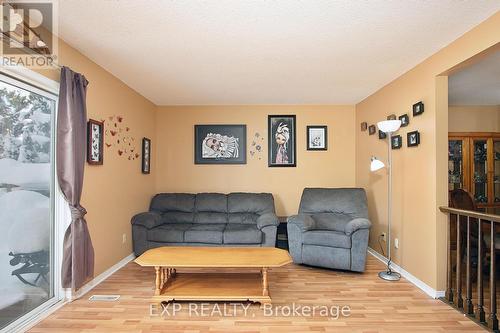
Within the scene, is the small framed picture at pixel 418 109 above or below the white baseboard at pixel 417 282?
above

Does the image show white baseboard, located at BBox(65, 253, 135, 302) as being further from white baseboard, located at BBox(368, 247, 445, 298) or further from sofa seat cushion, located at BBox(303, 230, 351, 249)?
white baseboard, located at BBox(368, 247, 445, 298)

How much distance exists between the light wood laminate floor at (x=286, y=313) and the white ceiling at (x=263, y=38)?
2403 mm

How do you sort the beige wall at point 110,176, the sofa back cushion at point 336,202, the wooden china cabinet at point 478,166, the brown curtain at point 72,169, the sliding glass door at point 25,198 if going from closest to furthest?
the sliding glass door at point 25,198 → the brown curtain at point 72,169 → the beige wall at point 110,176 → the sofa back cushion at point 336,202 → the wooden china cabinet at point 478,166

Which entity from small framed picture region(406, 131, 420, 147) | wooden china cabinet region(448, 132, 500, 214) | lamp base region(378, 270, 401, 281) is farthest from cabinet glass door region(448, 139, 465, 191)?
lamp base region(378, 270, 401, 281)

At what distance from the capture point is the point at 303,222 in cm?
362

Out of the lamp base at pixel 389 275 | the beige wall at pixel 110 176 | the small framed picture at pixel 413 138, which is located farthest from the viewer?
the lamp base at pixel 389 275

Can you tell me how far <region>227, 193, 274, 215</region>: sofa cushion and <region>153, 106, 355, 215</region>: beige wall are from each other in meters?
0.34

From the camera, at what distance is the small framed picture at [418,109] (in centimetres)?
293

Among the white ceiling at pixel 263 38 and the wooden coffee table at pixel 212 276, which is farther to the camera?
the wooden coffee table at pixel 212 276

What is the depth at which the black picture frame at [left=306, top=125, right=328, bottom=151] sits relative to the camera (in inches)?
189

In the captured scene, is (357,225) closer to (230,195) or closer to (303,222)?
(303,222)

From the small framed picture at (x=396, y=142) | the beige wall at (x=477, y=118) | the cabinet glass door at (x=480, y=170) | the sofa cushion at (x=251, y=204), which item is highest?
the beige wall at (x=477, y=118)

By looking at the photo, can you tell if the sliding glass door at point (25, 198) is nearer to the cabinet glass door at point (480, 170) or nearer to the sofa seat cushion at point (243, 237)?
the sofa seat cushion at point (243, 237)

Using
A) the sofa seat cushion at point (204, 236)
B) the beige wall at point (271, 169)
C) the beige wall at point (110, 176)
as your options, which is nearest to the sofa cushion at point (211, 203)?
the beige wall at point (271, 169)
